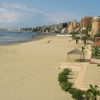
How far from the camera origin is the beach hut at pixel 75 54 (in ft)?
107

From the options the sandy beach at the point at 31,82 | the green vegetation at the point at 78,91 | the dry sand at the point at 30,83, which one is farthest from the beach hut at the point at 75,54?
the green vegetation at the point at 78,91

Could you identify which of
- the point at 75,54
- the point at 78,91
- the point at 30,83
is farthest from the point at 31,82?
the point at 75,54

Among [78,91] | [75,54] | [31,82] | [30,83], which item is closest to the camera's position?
[78,91]

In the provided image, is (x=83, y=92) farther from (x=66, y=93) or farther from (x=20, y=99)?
(x=20, y=99)

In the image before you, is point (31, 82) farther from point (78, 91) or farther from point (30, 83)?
point (78, 91)

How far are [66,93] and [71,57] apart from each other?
1547cm

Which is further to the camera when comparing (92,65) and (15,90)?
(92,65)

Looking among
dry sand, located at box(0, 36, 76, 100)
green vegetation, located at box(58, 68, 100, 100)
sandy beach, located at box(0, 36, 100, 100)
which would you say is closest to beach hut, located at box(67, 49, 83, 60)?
dry sand, located at box(0, 36, 76, 100)

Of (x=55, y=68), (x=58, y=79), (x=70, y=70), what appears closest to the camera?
(x=58, y=79)

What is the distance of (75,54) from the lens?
3278cm

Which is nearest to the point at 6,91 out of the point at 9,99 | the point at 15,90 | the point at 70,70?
the point at 15,90

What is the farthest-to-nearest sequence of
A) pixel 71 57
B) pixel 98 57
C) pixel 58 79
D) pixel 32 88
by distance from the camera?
pixel 71 57 < pixel 98 57 < pixel 58 79 < pixel 32 88

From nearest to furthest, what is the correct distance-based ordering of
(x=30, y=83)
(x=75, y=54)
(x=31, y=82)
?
1. (x=30, y=83)
2. (x=31, y=82)
3. (x=75, y=54)

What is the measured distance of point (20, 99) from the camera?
16.9m
